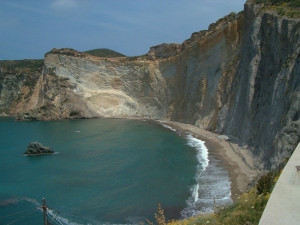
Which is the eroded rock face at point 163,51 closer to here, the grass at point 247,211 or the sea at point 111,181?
the sea at point 111,181

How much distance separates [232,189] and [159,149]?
42.9ft

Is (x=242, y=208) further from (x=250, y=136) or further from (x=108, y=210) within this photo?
(x=250, y=136)

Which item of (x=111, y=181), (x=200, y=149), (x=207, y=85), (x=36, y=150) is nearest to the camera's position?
(x=111, y=181)

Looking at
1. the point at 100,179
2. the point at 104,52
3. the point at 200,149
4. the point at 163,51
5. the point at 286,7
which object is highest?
the point at 104,52

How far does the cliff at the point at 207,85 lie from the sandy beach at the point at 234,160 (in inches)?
34.0

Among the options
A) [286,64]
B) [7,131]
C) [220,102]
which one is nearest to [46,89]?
[7,131]

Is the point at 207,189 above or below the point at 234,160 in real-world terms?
below

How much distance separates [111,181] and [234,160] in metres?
9.94

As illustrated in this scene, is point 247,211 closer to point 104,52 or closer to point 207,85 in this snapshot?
point 207,85

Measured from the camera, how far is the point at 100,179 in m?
20.6

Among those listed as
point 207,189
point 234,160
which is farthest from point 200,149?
point 207,189

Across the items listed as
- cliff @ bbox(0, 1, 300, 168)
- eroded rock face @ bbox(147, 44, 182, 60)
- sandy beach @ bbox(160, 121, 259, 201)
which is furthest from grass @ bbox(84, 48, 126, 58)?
sandy beach @ bbox(160, 121, 259, 201)

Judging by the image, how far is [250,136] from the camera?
24.4 meters

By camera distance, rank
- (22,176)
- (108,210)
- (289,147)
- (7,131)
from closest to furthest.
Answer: (289,147) → (108,210) → (22,176) → (7,131)
